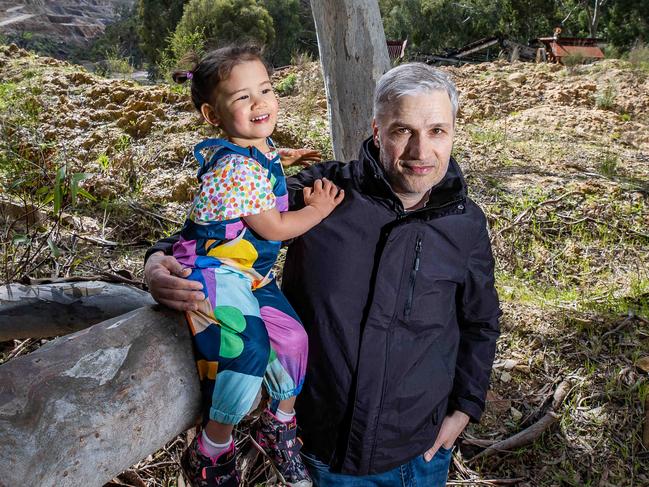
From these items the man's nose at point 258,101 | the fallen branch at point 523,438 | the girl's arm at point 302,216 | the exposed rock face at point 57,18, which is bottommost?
the fallen branch at point 523,438

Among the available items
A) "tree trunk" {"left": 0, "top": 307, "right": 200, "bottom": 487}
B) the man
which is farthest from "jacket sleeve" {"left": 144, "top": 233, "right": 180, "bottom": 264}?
"tree trunk" {"left": 0, "top": 307, "right": 200, "bottom": 487}

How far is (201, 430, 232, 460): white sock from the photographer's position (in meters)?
1.52

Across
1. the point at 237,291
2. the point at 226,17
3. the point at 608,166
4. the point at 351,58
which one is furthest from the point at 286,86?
the point at 226,17

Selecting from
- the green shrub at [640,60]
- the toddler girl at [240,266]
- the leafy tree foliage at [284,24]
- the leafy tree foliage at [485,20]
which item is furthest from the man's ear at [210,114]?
the leafy tree foliage at [485,20]

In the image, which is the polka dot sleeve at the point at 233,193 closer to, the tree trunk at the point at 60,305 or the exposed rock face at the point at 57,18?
the tree trunk at the point at 60,305

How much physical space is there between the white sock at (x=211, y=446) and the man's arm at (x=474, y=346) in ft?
2.17

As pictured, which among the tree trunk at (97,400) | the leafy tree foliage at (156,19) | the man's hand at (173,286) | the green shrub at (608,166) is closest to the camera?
the tree trunk at (97,400)

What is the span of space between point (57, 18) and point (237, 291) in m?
36.2

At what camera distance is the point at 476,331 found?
1.84 metres

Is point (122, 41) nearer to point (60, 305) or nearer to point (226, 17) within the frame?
point (226, 17)

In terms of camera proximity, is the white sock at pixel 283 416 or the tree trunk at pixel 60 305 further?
the tree trunk at pixel 60 305

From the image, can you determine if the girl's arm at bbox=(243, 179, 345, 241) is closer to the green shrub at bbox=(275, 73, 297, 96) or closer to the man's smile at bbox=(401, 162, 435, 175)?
the man's smile at bbox=(401, 162, 435, 175)

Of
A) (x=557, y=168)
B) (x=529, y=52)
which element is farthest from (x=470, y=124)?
(x=529, y=52)

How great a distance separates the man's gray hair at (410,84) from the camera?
5.48 feet
